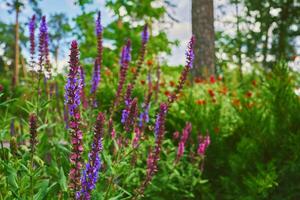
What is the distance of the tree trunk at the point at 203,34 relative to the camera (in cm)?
1103

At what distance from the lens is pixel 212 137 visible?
608 centimetres

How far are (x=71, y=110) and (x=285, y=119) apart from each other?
3.78m

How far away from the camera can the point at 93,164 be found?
7.73 feet

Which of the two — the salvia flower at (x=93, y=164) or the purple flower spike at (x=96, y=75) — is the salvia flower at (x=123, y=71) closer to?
the purple flower spike at (x=96, y=75)

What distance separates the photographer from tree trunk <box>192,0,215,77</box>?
1103 centimetres

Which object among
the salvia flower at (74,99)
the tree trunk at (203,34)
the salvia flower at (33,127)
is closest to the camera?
the salvia flower at (74,99)

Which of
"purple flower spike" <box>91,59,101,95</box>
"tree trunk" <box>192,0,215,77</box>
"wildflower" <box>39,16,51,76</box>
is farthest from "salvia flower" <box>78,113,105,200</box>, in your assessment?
"tree trunk" <box>192,0,215,77</box>

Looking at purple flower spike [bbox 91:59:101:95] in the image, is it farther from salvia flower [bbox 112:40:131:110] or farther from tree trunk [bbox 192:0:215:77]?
tree trunk [bbox 192:0:215:77]

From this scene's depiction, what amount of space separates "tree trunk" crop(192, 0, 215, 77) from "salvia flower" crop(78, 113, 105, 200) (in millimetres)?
8721

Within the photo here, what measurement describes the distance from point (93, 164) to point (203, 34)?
908cm

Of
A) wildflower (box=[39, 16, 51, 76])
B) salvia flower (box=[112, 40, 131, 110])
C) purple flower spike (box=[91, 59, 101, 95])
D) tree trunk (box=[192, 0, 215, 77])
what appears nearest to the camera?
wildflower (box=[39, 16, 51, 76])

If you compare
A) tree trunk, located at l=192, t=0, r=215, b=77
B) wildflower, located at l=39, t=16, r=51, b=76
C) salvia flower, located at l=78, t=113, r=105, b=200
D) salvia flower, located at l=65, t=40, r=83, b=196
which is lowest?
salvia flower, located at l=78, t=113, r=105, b=200

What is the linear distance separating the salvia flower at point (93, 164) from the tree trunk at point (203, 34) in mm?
8721

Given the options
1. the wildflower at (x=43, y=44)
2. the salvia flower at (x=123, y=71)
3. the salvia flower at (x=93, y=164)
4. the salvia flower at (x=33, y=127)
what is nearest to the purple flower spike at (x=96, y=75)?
the salvia flower at (x=123, y=71)
